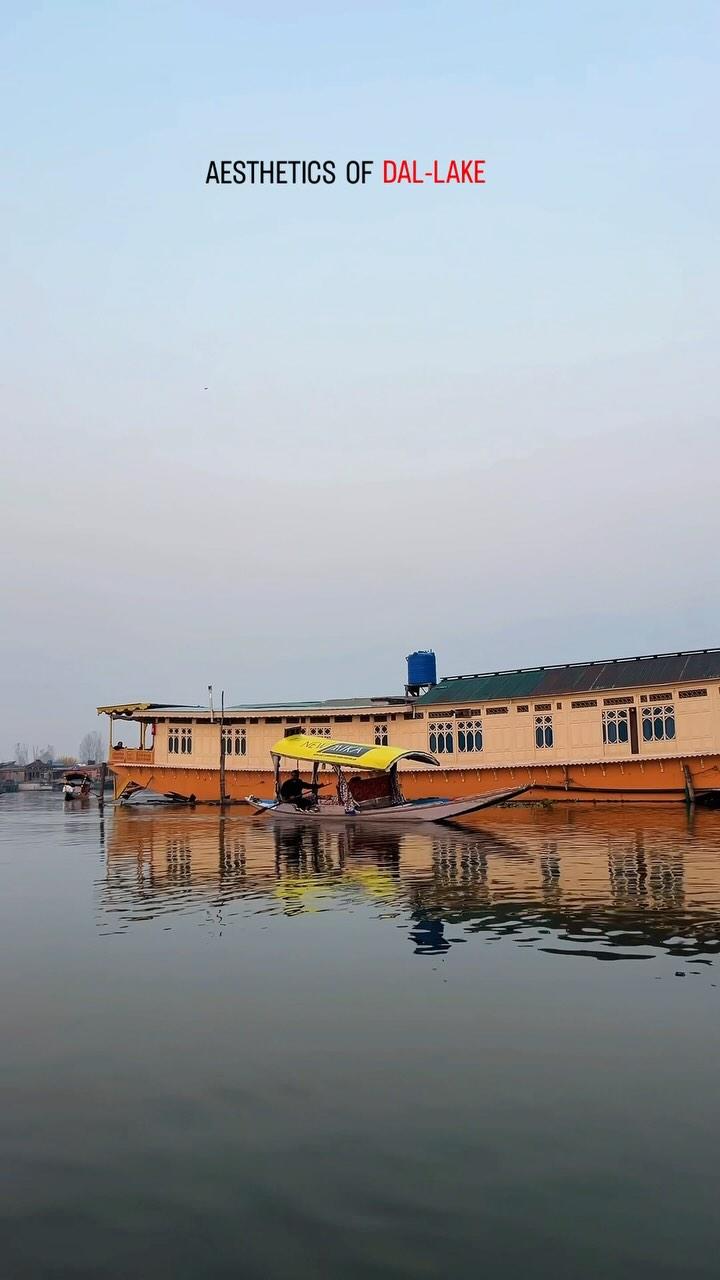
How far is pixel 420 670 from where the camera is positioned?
5956 centimetres

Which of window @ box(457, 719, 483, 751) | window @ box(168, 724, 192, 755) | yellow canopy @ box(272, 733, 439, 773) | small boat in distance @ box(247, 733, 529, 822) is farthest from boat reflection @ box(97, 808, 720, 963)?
window @ box(168, 724, 192, 755)

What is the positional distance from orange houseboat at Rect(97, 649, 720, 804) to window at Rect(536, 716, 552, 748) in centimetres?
7

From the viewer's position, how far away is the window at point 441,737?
5397 centimetres

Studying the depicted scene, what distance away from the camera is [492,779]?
170ft

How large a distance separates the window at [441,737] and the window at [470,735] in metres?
0.47

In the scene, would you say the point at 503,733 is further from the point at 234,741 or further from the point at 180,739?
the point at 180,739

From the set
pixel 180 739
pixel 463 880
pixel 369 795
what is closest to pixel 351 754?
pixel 369 795

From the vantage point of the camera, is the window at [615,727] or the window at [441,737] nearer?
the window at [615,727]

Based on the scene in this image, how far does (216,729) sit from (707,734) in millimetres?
32875

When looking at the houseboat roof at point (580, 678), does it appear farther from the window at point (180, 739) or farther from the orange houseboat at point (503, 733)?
the window at point (180, 739)

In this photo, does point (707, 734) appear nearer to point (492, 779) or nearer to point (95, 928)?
point (492, 779)

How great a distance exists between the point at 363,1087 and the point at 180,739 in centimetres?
5393

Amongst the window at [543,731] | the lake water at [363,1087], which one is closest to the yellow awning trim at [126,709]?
the window at [543,731]

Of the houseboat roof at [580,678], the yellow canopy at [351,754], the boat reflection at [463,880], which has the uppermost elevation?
the houseboat roof at [580,678]
